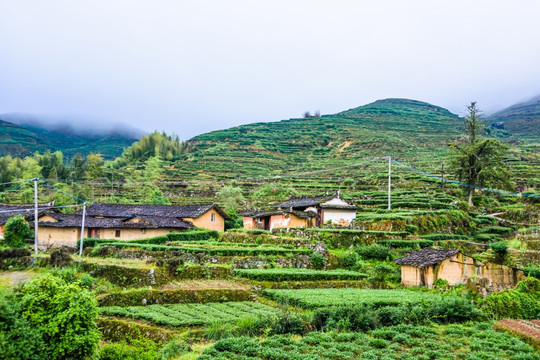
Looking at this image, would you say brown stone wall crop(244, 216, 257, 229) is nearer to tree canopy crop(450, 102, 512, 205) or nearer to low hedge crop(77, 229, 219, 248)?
low hedge crop(77, 229, 219, 248)

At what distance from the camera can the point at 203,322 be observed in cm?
1438

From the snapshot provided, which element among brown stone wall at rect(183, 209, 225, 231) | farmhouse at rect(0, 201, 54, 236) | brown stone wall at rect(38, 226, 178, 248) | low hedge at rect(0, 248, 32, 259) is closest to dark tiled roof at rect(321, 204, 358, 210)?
brown stone wall at rect(183, 209, 225, 231)

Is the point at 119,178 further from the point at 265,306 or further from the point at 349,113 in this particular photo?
the point at 349,113

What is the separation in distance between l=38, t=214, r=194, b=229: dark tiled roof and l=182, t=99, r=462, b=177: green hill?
4536 centimetres

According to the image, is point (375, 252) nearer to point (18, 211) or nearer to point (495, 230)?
point (495, 230)

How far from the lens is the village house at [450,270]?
22703 mm

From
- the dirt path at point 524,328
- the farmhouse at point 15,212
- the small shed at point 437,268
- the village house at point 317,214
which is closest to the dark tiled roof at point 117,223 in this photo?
the farmhouse at point 15,212

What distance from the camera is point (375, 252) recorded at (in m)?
27.5

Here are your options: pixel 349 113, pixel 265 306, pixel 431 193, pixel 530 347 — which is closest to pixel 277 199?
pixel 431 193

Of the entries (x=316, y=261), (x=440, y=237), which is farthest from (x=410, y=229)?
(x=316, y=261)

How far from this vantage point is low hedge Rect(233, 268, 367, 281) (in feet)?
70.2

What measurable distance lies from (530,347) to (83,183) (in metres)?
69.2

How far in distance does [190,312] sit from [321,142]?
10233 centimetres

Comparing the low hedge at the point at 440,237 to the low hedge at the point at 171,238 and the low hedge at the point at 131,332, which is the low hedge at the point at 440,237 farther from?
the low hedge at the point at 131,332
